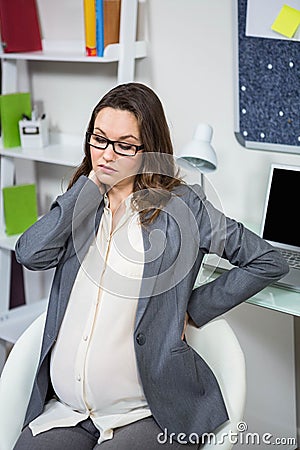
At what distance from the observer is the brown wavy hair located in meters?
1.66

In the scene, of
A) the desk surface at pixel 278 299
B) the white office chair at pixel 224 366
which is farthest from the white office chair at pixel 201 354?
the desk surface at pixel 278 299

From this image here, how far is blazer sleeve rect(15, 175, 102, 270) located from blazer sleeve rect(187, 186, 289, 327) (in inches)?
8.5

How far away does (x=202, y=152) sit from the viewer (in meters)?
2.09

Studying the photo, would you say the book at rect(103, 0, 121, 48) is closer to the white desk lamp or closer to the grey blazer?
the white desk lamp

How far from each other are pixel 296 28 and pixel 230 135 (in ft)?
1.26

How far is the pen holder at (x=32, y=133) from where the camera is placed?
2779mm

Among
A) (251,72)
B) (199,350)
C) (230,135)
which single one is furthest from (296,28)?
(199,350)

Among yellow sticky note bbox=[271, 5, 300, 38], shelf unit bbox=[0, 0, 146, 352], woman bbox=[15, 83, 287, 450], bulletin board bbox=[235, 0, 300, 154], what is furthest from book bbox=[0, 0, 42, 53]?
woman bbox=[15, 83, 287, 450]

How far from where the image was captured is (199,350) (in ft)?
6.02

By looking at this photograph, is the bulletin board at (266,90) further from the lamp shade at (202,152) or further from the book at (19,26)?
the book at (19,26)

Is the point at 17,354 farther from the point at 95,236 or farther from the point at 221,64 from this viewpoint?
the point at 221,64

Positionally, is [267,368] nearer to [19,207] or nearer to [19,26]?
[19,207]

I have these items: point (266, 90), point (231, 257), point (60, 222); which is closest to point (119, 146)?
point (60, 222)

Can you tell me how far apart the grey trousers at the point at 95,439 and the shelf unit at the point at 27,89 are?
3.53 feet
